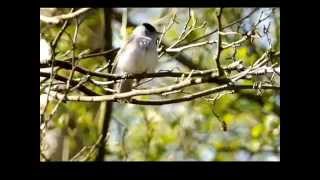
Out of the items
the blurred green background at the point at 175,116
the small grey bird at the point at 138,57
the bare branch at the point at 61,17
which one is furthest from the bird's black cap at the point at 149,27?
the bare branch at the point at 61,17

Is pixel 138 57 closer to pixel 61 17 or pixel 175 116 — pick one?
pixel 61 17

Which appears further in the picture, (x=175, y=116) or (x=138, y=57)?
(x=175, y=116)

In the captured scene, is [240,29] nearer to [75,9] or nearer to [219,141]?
[75,9]

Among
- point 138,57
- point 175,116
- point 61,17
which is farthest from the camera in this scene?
point 175,116

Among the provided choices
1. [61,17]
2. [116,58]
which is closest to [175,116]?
[116,58]

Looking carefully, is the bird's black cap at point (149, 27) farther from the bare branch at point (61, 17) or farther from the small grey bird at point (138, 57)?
the bare branch at point (61, 17)

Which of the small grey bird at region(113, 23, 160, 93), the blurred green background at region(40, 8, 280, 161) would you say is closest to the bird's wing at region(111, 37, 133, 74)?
the small grey bird at region(113, 23, 160, 93)

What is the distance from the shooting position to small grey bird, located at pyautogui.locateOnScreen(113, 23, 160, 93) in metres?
2.94

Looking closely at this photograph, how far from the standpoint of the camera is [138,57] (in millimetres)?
2945

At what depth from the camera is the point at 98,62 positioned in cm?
322

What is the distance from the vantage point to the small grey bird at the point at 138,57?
2.94 m

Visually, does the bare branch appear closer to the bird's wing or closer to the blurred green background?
the blurred green background
